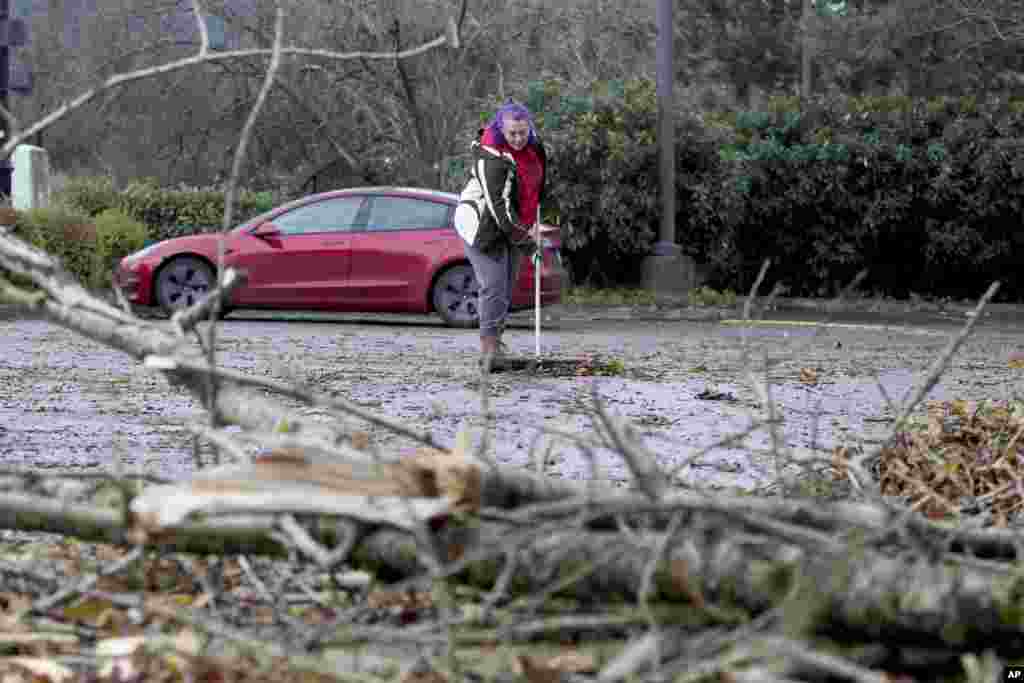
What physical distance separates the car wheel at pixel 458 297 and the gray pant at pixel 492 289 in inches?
230

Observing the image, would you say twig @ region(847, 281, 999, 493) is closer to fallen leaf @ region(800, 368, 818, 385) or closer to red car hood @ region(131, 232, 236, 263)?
fallen leaf @ region(800, 368, 818, 385)

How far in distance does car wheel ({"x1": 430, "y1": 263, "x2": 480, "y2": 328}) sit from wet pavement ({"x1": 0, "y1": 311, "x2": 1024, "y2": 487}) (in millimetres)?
377

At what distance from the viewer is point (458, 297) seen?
721 inches

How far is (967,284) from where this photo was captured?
976 inches

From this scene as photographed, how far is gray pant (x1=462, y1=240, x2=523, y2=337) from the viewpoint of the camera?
1215 centimetres

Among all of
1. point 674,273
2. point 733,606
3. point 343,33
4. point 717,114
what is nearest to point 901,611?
point 733,606

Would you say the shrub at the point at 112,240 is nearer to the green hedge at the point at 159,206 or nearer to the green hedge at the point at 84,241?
the green hedge at the point at 84,241

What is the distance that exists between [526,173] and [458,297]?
635 cm

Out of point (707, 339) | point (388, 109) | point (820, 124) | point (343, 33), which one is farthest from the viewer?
point (388, 109)

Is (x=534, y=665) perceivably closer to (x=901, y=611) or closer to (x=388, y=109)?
(x=901, y=611)

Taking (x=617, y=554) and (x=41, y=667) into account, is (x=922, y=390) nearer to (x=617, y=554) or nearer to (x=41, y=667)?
(x=617, y=554)

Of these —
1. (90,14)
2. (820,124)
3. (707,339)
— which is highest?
(90,14)

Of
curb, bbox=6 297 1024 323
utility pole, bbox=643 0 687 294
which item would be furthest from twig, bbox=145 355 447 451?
utility pole, bbox=643 0 687 294

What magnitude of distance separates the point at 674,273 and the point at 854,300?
8.77 ft
